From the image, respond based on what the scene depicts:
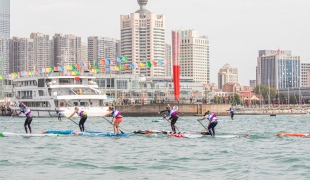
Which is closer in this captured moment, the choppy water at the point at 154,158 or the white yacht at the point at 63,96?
the choppy water at the point at 154,158

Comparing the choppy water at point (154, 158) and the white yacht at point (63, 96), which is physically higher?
the white yacht at point (63, 96)

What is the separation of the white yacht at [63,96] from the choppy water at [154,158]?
55.1 meters

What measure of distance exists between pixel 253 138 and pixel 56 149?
1266 cm

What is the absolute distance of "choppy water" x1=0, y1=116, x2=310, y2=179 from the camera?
904 inches

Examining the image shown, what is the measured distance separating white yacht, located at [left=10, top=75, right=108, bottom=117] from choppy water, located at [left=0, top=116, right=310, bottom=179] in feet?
181

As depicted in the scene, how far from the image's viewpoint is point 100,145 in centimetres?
3344

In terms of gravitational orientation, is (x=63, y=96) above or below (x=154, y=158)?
above

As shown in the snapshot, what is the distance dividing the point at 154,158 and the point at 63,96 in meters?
66.8

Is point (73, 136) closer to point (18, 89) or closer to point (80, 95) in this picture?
point (80, 95)

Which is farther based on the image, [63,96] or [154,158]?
[63,96]

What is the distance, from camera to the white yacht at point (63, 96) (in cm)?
9344

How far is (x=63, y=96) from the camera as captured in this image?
305ft

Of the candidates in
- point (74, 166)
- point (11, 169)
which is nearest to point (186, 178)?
point (74, 166)

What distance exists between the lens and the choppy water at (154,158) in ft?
75.4
